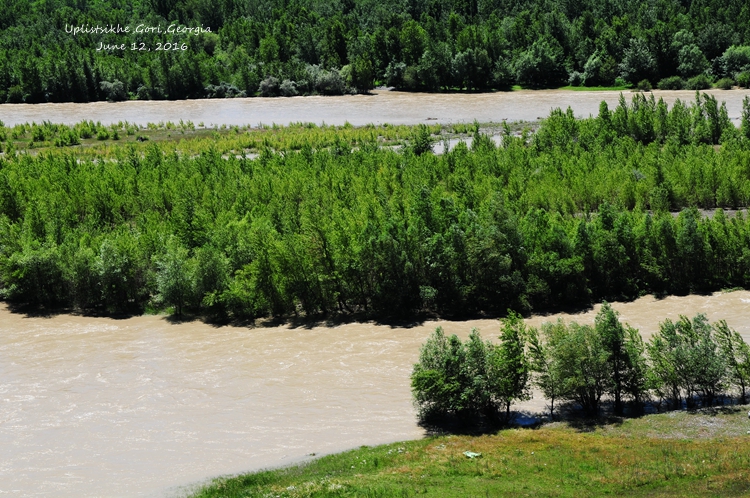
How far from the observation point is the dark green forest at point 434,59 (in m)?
152

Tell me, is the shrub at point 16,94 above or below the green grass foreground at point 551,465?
above

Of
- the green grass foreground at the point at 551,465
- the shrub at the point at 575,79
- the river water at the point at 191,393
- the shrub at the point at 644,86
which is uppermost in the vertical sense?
the shrub at the point at 575,79

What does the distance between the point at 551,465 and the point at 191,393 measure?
825 inches

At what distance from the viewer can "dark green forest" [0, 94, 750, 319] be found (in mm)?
60250

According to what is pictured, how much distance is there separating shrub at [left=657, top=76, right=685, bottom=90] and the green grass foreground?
112m

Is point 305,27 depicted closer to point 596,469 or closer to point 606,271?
point 606,271

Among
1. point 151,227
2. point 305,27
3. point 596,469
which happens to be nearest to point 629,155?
point 151,227

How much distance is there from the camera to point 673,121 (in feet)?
320

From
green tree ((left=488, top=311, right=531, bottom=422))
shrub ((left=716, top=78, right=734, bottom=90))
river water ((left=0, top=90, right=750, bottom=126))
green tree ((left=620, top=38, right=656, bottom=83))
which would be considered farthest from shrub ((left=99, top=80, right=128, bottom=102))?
green tree ((left=488, top=311, right=531, bottom=422))

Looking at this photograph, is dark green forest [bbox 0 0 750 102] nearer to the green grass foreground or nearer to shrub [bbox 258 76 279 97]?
shrub [bbox 258 76 279 97]

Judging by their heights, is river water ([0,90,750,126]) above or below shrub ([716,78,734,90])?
below

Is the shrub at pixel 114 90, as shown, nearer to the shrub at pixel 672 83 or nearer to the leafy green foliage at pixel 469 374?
the shrub at pixel 672 83

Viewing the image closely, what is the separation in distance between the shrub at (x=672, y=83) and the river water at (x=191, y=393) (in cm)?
9304

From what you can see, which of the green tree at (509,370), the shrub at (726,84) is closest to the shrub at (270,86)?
the shrub at (726,84)
